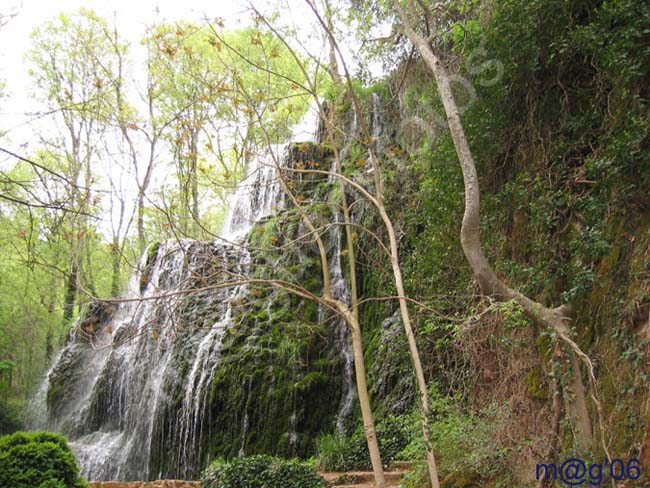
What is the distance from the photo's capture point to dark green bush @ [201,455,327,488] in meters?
6.51

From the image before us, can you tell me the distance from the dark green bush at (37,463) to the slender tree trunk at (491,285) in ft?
16.0

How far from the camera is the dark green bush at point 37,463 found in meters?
5.39

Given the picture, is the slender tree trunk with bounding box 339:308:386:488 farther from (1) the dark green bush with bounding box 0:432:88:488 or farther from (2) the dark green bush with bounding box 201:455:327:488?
(1) the dark green bush with bounding box 0:432:88:488

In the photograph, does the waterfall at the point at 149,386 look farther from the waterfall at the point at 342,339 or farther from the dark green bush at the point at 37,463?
the dark green bush at the point at 37,463

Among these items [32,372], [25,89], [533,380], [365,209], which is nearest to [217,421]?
[365,209]

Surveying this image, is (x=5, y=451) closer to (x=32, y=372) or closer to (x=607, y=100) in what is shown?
(x=607, y=100)

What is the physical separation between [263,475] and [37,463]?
2654 millimetres

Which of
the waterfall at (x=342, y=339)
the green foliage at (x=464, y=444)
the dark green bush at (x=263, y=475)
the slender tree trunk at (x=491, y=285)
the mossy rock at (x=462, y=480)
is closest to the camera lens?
the slender tree trunk at (x=491, y=285)

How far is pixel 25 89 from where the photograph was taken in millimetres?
18047

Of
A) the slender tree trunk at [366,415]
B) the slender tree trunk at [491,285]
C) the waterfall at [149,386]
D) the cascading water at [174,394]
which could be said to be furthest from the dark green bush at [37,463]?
the slender tree trunk at [491,285]

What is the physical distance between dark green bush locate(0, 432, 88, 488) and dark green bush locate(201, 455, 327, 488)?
1730 mm

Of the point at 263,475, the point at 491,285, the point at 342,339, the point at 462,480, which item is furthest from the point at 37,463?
the point at 342,339

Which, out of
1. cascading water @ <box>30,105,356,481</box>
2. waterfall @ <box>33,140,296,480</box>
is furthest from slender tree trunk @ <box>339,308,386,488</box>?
waterfall @ <box>33,140,296,480</box>

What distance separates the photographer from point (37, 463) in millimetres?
5539
